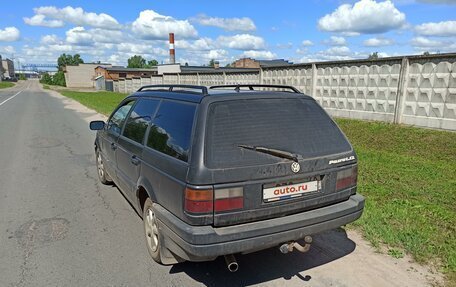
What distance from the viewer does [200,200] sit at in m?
2.39

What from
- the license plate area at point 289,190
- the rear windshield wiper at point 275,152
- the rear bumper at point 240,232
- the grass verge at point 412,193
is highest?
the rear windshield wiper at point 275,152

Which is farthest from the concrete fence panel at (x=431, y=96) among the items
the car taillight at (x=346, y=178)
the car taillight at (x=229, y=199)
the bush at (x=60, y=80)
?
the bush at (x=60, y=80)

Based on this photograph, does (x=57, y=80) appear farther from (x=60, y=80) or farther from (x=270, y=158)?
(x=270, y=158)

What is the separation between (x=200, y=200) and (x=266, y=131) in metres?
0.78

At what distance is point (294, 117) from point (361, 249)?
159 cm

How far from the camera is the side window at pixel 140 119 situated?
345cm

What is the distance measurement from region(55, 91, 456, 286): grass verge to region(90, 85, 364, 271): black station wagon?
0.86 metres

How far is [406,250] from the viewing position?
326 cm

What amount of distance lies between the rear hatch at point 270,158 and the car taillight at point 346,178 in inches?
1.5

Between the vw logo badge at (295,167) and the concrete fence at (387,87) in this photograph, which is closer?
the vw logo badge at (295,167)

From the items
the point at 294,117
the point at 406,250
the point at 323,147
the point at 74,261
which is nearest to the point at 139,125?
the point at 74,261

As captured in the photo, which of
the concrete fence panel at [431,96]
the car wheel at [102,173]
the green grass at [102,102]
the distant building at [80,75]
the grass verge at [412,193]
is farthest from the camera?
the distant building at [80,75]

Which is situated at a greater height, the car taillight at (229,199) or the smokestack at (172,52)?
the smokestack at (172,52)

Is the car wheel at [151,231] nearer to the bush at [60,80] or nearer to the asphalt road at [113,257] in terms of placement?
the asphalt road at [113,257]
